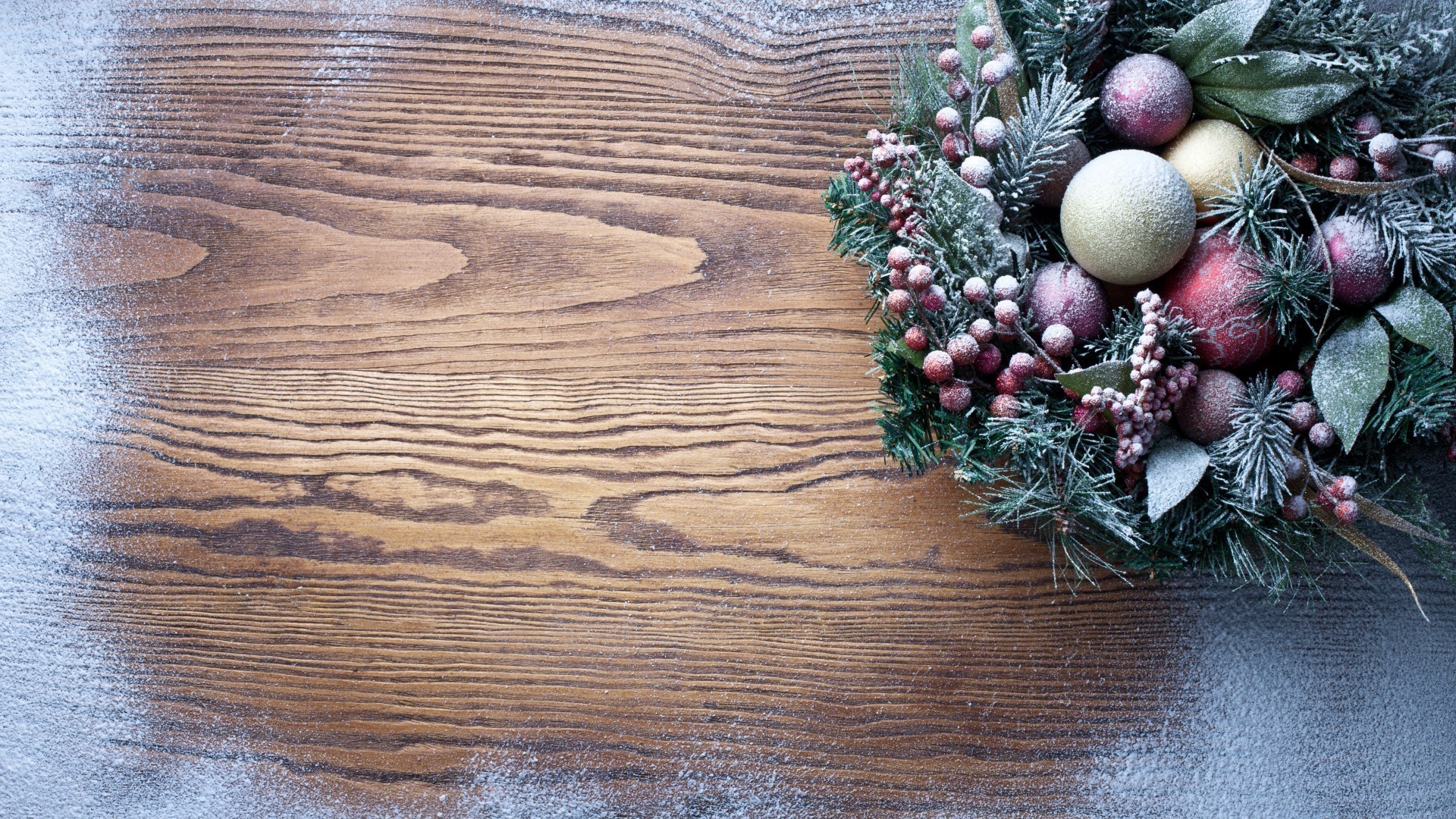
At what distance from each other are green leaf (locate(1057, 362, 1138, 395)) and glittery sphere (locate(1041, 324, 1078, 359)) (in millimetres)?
23

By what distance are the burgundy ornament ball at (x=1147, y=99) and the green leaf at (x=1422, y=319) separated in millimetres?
202

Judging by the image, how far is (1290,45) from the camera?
655 mm

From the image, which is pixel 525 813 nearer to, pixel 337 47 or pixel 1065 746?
pixel 1065 746

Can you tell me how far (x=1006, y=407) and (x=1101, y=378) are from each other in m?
0.07

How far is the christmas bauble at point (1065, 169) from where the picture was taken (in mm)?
659

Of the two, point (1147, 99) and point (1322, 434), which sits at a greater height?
point (1147, 99)

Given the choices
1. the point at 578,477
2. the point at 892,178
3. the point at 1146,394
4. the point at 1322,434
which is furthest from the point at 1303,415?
the point at 578,477

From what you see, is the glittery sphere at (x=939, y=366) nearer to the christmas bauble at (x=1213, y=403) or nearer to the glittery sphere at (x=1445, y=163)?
the christmas bauble at (x=1213, y=403)

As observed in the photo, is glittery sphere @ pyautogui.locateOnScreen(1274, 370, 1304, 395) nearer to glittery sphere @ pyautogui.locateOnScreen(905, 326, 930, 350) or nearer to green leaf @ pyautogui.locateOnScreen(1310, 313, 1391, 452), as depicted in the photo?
green leaf @ pyautogui.locateOnScreen(1310, 313, 1391, 452)

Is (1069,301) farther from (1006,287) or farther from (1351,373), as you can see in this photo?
(1351,373)

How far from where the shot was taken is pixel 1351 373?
0.63 metres

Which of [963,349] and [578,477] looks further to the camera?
[578,477]

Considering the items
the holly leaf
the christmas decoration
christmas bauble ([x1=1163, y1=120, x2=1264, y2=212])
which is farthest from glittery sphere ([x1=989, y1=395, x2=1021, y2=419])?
christmas bauble ([x1=1163, y1=120, x2=1264, y2=212])

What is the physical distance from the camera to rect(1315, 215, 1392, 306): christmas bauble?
0.63 meters
